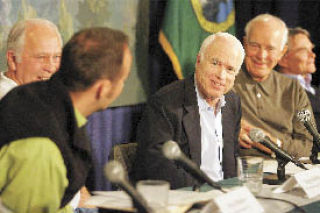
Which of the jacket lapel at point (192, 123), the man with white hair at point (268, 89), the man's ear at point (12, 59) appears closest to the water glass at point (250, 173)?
the jacket lapel at point (192, 123)

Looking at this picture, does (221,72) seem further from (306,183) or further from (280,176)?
(306,183)

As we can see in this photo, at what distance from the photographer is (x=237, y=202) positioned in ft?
5.61

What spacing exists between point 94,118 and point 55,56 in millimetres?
1129

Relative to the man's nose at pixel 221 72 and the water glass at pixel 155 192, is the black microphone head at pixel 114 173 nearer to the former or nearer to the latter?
the water glass at pixel 155 192

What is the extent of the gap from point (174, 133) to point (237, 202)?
39.4 inches

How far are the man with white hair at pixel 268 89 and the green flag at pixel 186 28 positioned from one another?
69 centimetres

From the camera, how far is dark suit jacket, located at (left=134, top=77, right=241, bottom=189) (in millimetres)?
2562

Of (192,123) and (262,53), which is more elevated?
(262,53)

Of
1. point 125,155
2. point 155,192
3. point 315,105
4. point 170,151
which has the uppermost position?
point 170,151

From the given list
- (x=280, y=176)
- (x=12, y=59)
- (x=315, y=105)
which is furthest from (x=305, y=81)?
(x=12, y=59)

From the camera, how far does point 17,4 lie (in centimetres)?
337

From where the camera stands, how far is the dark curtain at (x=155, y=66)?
3.78m

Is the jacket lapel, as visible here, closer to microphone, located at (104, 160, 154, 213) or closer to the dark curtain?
the dark curtain

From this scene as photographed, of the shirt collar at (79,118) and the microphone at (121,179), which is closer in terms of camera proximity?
the microphone at (121,179)
